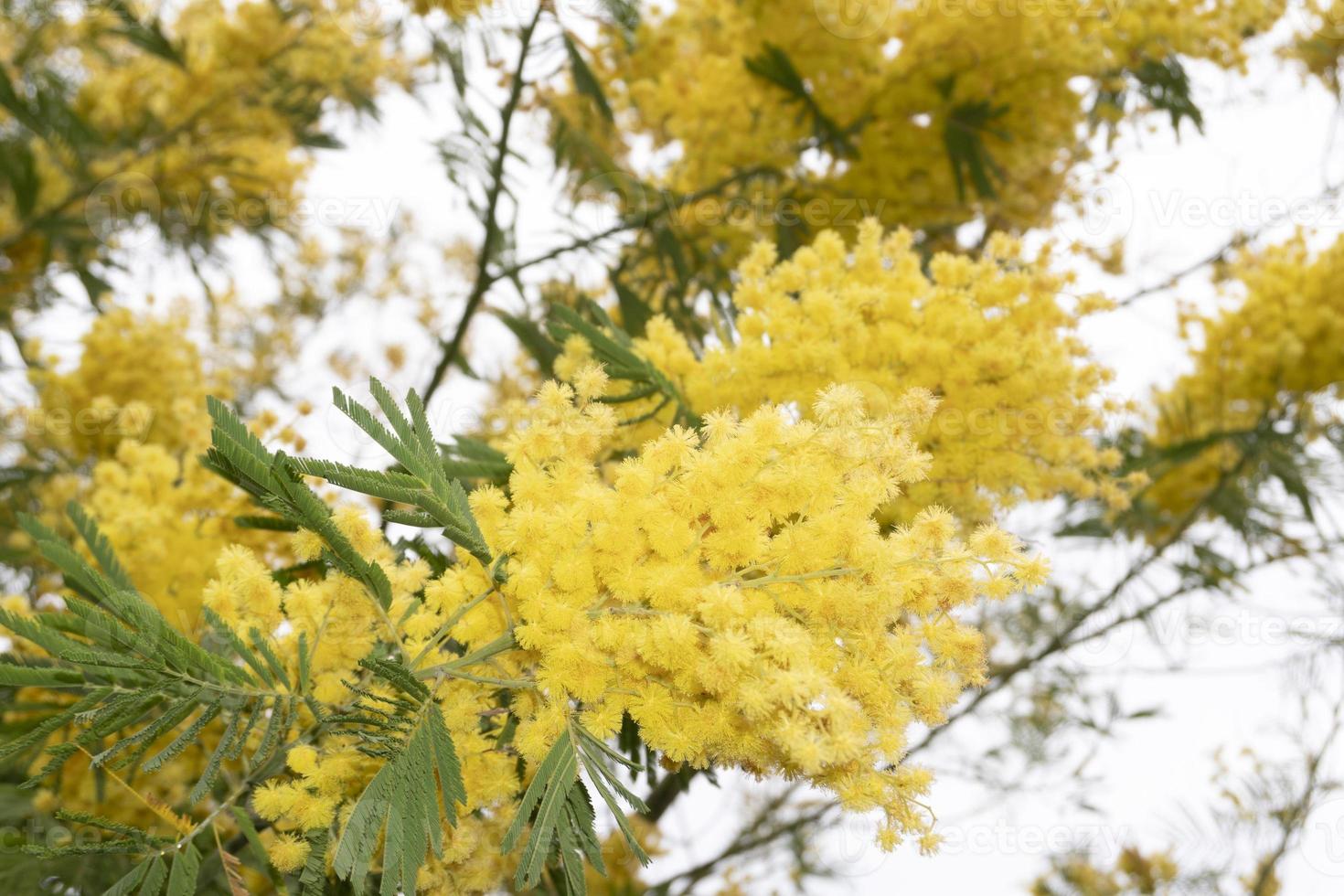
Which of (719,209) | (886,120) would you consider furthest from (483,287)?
(886,120)

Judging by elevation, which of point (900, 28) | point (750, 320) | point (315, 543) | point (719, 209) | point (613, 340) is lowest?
point (315, 543)

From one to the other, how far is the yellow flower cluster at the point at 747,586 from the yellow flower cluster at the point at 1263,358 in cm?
256

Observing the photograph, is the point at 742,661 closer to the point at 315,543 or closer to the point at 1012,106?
the point at 315,543

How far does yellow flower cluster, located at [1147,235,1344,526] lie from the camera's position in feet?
12.1

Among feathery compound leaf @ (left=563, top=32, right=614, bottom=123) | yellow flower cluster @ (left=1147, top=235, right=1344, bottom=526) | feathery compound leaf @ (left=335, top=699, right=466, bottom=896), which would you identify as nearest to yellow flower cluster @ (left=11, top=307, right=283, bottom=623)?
feathery compound leaf @ (left=335, top=699, right=466, bottom=896)

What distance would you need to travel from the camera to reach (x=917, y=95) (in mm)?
3406

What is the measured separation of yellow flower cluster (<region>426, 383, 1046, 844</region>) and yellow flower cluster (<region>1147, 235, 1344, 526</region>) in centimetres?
256

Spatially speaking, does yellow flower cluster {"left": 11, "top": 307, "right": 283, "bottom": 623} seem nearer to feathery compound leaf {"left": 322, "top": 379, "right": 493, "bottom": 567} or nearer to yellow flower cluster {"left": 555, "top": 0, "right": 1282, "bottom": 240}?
feathery compound leaf {"left": 322, "top": 379, "right": 493, "bottom": 567}

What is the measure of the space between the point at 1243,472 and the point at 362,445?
10.3ft

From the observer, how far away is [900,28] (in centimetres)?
351

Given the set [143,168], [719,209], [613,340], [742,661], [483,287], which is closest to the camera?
[742,661]

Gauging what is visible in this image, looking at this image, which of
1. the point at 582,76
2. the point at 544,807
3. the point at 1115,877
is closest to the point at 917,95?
the point at 582,76

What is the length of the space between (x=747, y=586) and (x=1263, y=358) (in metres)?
3.08

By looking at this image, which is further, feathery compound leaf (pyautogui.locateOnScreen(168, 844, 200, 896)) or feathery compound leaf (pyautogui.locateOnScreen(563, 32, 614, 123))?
feathery compound leaf (pyautogui.locateOnScreen(563, 32, 614, 123))
